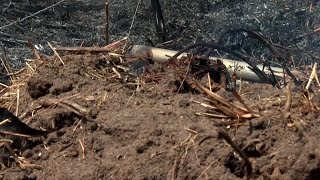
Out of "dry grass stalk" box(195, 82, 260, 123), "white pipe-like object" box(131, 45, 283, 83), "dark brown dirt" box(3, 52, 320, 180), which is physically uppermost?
"dry grass stalk" box(195, 82, 260, 123)

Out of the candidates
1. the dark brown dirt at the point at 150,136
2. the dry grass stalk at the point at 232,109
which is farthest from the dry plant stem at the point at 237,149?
the dry grass stalk at the point at 232,109

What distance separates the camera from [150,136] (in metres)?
3.54

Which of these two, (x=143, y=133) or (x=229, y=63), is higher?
(x=143, y=133)

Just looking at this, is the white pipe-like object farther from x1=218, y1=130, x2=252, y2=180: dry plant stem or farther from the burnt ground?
x1=218, y1=130, x2=252, y2=180: dry plant stem

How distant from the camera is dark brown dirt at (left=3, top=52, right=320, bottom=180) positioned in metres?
3.13

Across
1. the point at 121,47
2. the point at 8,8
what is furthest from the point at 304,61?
the point at 8,8

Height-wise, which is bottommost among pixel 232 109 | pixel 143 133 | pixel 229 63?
pixel 229 63

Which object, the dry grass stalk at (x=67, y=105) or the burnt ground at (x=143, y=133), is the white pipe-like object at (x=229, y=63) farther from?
the dry grass stalk at (x=67, y=105)

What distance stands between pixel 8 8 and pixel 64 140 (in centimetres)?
763

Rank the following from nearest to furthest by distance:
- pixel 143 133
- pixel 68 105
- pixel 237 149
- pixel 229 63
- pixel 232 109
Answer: pixel 237 149
pixel 232 109
pixel 143 133
pixel 68 105
pixel 229 63

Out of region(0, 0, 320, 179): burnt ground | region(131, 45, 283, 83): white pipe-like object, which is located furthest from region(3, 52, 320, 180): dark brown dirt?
region(131, 45, 283, 83): white pipe-like object

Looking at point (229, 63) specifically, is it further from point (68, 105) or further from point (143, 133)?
point (143, 133)

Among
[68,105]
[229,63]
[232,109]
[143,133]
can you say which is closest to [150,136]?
[143,133]

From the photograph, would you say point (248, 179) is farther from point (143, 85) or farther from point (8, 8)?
point (8, 8)
